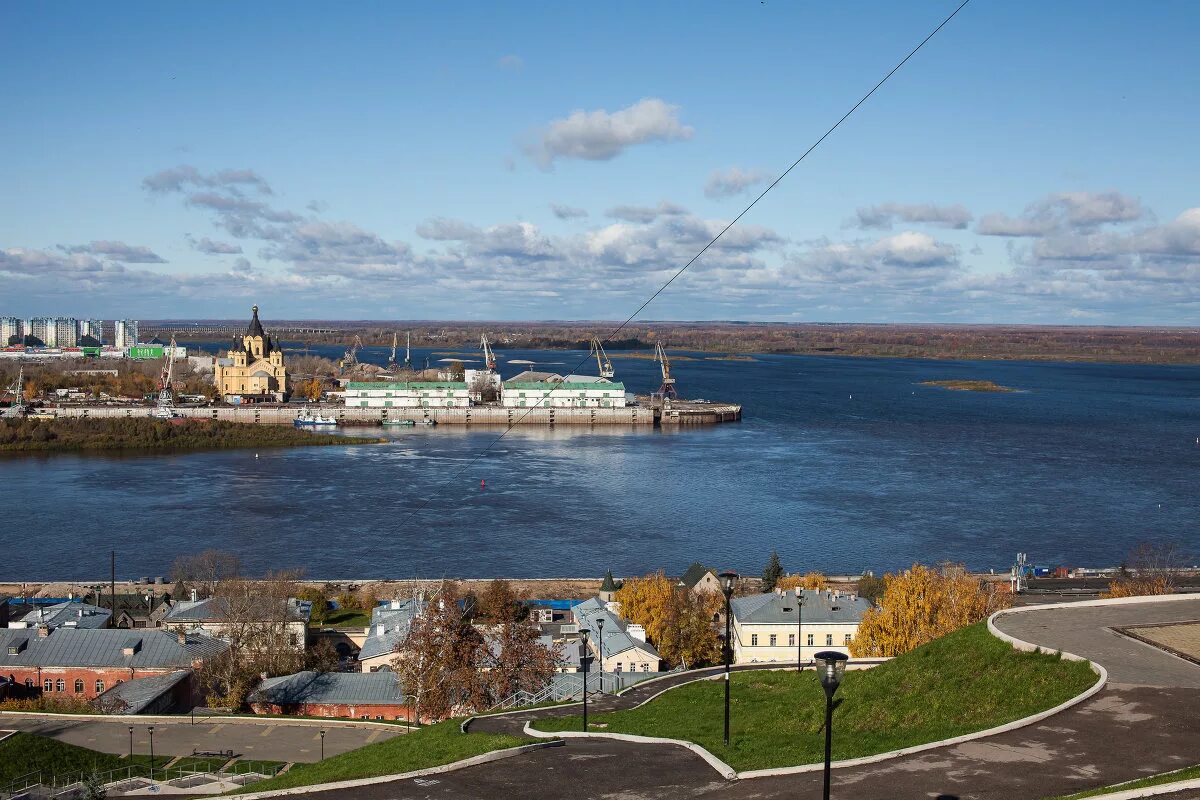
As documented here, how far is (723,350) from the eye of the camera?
3745 inches

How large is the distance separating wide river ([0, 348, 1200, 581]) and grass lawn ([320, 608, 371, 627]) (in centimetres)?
189

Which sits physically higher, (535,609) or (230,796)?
(230,796)

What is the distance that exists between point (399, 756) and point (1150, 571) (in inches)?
429

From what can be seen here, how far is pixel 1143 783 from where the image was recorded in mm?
3211

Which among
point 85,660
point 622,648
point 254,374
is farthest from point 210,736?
point 254,374

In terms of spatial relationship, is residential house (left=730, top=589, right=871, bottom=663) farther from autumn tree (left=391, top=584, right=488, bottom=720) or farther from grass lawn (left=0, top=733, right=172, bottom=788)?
grass lawn (left=0, top=733, right=172, bottom=788)

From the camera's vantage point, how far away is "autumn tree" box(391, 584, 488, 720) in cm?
697

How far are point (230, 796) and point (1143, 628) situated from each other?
13.5 ft

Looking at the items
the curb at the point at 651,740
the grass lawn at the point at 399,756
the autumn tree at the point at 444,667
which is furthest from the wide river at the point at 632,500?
the curb at the point at 651,740

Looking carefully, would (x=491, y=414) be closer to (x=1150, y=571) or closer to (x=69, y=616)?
(x=1150, y=571)

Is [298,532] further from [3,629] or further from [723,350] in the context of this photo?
[723,350]

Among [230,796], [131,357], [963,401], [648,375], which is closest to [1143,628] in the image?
[230,796]

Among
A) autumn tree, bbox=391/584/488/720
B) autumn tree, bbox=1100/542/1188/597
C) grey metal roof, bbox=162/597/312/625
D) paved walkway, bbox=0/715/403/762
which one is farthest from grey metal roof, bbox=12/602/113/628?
autumn tree, bbox=1100/542/1188/597

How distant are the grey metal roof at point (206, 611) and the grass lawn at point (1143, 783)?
784 cm
